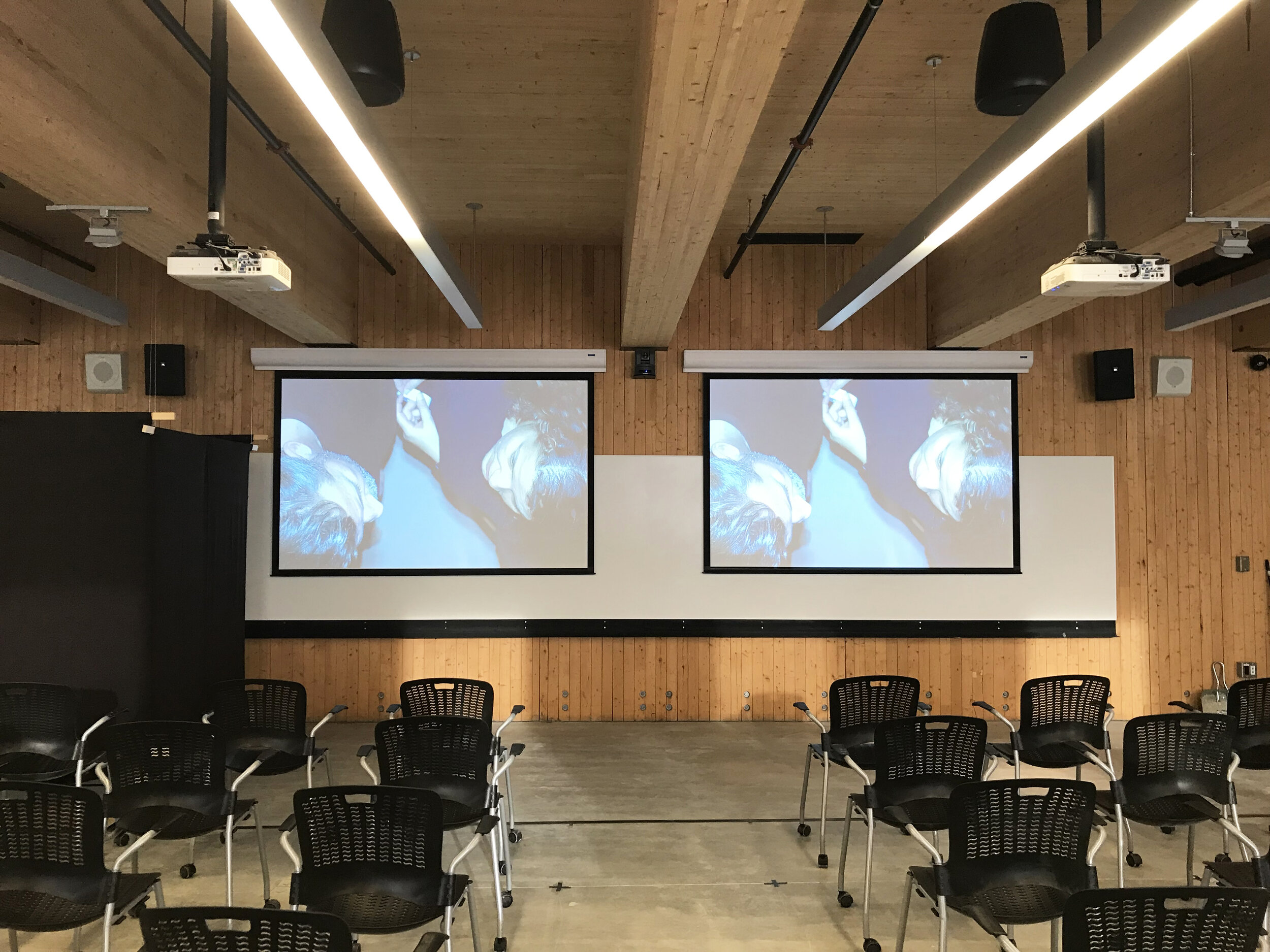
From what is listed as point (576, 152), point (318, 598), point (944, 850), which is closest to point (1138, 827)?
point (944, 850)

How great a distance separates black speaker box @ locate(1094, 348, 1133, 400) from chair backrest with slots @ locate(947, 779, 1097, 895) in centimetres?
512

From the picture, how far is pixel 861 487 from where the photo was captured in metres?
6.78

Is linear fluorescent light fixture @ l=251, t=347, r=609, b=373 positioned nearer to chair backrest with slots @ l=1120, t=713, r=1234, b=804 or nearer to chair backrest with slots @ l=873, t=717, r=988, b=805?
chair backrest with slots @ l=873, t=717, r=988, b=805

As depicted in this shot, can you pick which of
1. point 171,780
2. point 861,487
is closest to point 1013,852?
point 171,780

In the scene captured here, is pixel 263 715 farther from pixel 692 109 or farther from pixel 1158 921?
pixel 1158 921

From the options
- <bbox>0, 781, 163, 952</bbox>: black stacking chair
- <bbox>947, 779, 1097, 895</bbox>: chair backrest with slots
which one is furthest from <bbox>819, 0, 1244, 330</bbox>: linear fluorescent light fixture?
<bbox>0, 781, 163, 952</bbox>: black stacking chair

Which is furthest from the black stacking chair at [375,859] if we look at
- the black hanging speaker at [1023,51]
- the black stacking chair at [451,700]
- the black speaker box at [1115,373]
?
the black speaker box at [1115,373]

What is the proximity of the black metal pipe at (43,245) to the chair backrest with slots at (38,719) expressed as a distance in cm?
400

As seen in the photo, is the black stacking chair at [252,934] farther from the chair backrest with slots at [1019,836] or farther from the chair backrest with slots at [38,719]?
the chair backrest with slots at [38,719]

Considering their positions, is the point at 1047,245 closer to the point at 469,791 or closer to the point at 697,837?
the point at 697,837

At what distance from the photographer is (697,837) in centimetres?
432

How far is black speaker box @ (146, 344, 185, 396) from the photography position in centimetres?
660

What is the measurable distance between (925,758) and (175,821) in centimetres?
323

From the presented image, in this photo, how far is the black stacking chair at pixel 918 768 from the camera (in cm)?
340
